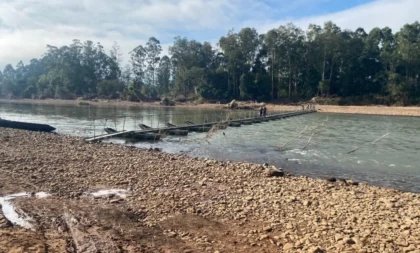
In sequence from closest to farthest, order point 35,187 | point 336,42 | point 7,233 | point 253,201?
point 7,233, point 253,201, point 35,187, point 336,42

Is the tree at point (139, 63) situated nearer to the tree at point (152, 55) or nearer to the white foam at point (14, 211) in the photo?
the tree at point (152, 55)

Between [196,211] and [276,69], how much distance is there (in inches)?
3124

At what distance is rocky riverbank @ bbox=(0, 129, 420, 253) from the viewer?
6.88 meters

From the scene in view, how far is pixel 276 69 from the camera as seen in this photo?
8469cm

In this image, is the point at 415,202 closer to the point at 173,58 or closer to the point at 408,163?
the point at 408,163

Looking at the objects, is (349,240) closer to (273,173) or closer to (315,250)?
(315,250)

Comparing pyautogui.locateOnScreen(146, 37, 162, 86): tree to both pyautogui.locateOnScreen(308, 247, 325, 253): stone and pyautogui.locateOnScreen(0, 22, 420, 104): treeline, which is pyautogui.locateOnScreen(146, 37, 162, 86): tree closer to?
pyautogui.locateOnScreen(0, 22, 420, 104): treeline

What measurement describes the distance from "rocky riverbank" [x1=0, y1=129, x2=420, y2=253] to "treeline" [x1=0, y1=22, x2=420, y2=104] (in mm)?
68739

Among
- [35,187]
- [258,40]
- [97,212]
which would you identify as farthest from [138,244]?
[258,40]

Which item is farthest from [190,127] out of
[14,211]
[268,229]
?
[268,229]

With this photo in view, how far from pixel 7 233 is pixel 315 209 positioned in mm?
7158

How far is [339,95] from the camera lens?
79500 millimetres

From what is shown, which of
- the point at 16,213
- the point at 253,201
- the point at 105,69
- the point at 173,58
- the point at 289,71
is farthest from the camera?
the point at 105,69

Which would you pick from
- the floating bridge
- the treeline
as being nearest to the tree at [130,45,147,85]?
the treeline
